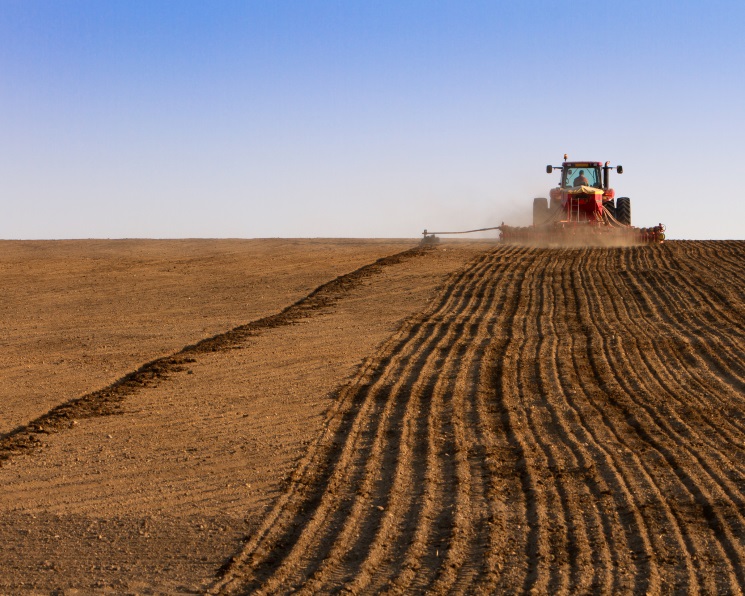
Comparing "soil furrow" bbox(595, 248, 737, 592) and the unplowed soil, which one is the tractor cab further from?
"soil furrow" bbox(595, 248, 737, 592)

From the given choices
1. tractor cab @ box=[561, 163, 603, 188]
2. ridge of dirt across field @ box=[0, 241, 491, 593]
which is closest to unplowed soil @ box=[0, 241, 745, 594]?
ridge of dirt across field @ box=[0, 241, 491, 593]

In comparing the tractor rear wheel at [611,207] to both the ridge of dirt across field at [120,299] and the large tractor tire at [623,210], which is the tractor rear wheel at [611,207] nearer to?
the large tractor tire at [623,210]

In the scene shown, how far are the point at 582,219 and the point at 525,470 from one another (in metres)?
23.8

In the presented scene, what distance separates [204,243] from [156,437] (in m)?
27.9

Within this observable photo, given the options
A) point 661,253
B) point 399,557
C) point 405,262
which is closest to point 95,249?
point 405,262

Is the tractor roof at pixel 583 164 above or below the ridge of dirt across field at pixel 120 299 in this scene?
above

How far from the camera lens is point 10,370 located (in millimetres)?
12695

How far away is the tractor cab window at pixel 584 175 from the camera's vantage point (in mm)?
32156

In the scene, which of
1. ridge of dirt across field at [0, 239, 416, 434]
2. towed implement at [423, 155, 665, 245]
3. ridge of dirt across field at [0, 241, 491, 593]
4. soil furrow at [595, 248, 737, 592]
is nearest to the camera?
ridge of dirt across field at [0, 241, 491, 593]

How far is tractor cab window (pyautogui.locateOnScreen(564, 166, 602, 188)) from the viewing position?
32156 millimetres

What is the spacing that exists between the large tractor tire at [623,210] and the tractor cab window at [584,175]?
1506mm

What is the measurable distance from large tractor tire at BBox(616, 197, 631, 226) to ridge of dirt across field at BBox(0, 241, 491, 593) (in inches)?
786

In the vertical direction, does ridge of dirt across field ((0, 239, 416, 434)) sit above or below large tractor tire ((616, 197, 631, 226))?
below

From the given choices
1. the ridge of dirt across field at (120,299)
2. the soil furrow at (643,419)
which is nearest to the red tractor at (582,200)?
the ridge of dirt across field at (120,299)
